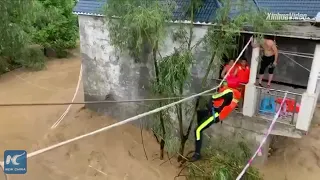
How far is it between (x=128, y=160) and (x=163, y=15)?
11.6 ft

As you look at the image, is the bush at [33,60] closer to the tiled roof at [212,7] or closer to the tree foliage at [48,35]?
the tree foliage at [48,35]

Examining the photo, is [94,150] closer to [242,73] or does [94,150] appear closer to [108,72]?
[108,72]

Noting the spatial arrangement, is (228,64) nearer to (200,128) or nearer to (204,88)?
(204,88)

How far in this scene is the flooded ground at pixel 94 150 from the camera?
700 centimetres

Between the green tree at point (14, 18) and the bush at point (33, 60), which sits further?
the bush at point (33, 60)

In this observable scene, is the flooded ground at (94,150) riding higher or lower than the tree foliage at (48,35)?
lower

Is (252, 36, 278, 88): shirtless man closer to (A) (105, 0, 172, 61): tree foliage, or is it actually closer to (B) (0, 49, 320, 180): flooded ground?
(A) (105, 0, 172, 61): tree foliage

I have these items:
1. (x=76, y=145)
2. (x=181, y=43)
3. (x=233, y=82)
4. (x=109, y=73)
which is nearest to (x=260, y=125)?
(x=233, y=82)

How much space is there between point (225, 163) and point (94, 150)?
3483 millimetres

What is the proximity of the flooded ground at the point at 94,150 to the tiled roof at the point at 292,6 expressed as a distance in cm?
273

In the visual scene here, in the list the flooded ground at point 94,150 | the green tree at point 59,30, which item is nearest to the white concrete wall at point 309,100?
the flooded ground at point 94,150

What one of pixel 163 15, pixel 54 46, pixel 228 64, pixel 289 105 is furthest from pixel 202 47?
pixel 54 46

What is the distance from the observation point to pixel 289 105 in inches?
247

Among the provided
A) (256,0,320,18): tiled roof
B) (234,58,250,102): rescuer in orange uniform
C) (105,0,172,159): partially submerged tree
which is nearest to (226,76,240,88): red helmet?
(234,58,250,102): rescuer in orange uniform
